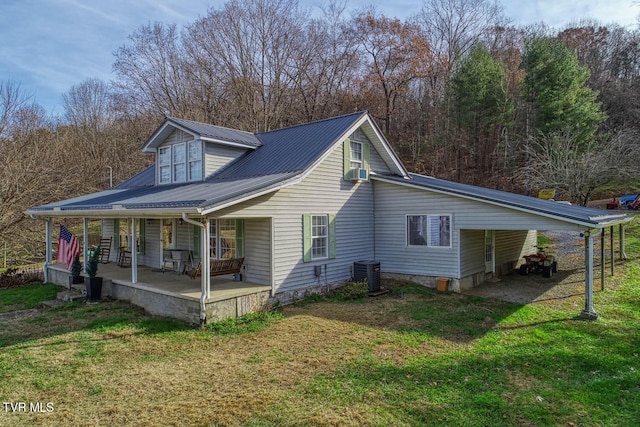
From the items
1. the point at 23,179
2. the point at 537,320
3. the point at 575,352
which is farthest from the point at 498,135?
the point at 23,179

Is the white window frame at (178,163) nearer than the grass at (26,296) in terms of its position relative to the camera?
No

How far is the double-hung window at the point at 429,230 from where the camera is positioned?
1178cm

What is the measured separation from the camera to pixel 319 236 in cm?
1166

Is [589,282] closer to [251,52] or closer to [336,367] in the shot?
[336,367]

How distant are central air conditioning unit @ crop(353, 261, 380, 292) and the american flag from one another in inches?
364

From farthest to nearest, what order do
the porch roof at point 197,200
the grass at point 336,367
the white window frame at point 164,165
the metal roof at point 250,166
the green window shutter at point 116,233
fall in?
the green window shutter at point 116,233 < the white window frame at point 164,165 < the metal roof at point 250,166 < the porch roof at point 197,200 < the grass at point 336,367

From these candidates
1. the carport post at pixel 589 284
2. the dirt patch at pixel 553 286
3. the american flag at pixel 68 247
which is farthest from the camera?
the american flag at pixel 68 247

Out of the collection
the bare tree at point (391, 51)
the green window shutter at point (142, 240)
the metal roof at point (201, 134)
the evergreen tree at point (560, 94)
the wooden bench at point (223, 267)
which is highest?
the bare tree at point (391, 51)

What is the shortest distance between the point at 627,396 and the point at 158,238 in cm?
1382

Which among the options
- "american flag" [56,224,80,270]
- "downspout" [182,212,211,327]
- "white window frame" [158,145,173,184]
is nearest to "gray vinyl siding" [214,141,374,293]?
"downspout" [182,212,211,327]

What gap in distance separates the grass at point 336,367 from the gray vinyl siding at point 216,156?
17.1 feet

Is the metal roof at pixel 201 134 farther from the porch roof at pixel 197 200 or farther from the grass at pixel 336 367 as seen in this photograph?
the grass at pixel 336 367

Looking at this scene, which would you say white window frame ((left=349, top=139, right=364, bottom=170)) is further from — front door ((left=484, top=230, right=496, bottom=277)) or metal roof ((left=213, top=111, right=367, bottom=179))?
front door ((left=484, top=230, right=496, bottom=277))

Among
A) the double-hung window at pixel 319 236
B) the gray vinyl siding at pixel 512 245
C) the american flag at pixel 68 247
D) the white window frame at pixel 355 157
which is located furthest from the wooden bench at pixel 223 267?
the gray vinyl siding at pixel 512 245
